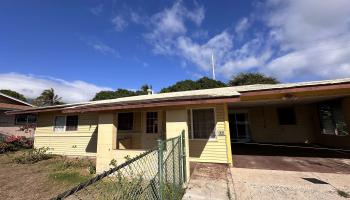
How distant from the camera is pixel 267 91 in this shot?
308 inches

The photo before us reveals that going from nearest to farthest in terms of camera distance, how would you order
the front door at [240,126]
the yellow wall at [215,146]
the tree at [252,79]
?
1. the yellow wall at [215,146]
2. the front door at [240,126]
3. the tree at [252,79]

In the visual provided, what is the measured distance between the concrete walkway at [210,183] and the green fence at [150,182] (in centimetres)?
34

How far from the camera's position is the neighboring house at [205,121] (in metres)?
7.55

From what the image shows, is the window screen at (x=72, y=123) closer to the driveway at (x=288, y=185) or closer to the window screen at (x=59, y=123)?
the window screen at (x=59, y=123)

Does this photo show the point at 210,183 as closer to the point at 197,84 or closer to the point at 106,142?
the point at 106,142

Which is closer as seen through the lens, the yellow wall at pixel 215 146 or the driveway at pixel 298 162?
the driveway at pixel 298 162

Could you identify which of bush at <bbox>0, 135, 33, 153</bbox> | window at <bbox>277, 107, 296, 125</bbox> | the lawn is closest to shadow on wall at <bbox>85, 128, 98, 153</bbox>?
the lawn

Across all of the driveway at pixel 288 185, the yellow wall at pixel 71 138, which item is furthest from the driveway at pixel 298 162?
the yellow wall at pixel 71 138

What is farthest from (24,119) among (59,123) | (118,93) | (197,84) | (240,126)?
(197,84)

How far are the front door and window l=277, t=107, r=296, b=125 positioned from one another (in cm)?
220

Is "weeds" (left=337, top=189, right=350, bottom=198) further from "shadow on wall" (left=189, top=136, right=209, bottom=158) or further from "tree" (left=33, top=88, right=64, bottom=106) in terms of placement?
"tree" (left=33, top=88, right=64, bottom=106)

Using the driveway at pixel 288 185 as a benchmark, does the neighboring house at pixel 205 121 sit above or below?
above

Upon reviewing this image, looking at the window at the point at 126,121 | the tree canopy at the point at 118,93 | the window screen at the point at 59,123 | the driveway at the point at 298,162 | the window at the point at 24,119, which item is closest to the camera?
the driveway at the point at 298,162

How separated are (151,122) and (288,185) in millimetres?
6791
